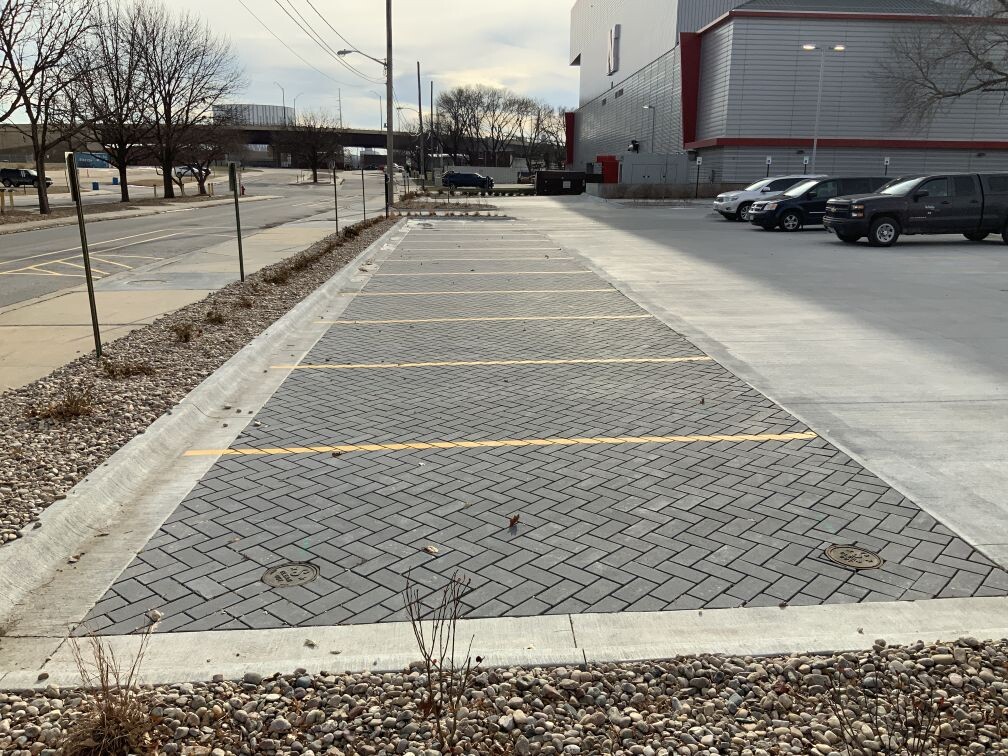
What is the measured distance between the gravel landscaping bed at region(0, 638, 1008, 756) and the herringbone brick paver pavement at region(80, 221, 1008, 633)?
0.55 m

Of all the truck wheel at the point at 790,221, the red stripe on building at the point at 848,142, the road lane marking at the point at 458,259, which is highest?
the red stripe on building at the point at 848,142

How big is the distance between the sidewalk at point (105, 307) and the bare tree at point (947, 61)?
130 feet

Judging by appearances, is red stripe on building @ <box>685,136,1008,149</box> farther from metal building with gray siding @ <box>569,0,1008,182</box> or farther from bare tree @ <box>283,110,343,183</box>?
bare tree @ <box>283,110,343,183</box>

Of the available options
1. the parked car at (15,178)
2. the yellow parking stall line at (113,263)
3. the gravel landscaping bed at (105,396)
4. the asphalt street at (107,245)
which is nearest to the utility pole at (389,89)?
the asphalt street at (107,245)

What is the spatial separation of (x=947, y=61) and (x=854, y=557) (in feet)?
177

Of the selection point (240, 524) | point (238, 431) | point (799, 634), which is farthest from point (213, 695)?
point (238, 431)

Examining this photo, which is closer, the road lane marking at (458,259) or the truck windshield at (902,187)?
the road lane marking at (458,259)

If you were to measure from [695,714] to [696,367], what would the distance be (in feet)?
18.1

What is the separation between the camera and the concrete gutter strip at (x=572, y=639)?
10.4ft

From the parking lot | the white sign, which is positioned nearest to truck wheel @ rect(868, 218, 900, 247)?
the parking lot

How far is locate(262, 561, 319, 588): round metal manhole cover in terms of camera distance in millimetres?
3860

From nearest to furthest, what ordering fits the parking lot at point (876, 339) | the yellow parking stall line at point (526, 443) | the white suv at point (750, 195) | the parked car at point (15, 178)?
1. the parking lot at point (876, 339)
2. the yellow parking stall line at point (526, 443)
3. the white suv at point (750, 195)
4. the parked car at point (15, 178)

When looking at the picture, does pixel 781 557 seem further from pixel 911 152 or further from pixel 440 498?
pixel 911 152

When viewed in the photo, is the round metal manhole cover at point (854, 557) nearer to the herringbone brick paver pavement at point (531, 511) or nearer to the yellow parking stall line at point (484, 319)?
the herringbone brick paver pavement at point (531, 511)
